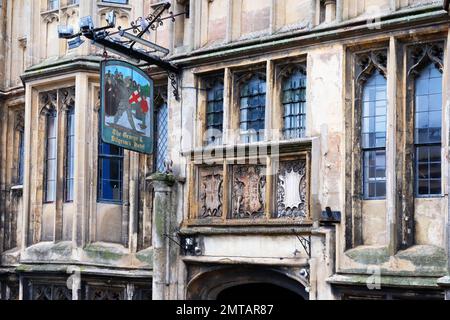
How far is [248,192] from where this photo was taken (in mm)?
16250

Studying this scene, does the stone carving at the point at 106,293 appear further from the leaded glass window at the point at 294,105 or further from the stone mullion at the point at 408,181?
the stone mullion at the point at 408,181

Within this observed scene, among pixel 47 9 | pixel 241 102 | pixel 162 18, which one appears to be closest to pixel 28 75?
pixel 47 9

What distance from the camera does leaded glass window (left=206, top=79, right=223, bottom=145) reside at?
16.9 meters

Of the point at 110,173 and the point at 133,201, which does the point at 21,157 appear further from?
the point at 133,201

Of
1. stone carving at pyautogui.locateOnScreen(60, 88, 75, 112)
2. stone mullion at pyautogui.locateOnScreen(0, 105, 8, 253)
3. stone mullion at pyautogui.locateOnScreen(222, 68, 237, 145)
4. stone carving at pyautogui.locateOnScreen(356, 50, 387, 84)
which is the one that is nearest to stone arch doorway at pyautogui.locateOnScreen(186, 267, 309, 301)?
stone mullion at pyautogui.locateOnScreen(222, 68, 237, 145)

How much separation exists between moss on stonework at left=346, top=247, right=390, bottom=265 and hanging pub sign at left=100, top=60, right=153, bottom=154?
386cm

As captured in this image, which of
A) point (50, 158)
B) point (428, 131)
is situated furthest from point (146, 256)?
point (428, 131)

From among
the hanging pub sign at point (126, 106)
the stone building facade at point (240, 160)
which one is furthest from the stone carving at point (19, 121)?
the hanging pub sign at point (126, 106)

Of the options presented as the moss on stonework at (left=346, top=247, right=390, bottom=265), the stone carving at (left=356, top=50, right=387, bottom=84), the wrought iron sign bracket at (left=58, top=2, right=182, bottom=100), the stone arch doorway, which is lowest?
the stone arch doorway

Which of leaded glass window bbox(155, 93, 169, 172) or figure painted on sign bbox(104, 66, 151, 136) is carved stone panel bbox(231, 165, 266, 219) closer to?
figure painted on sign bbox(104, 66, 151, 136)

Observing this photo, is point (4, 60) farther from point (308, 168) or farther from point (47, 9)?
point (308, 168)

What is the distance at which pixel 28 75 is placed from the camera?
18.5m

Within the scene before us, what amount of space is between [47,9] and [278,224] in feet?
21.0

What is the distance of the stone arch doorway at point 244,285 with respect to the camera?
1582 centimetres
